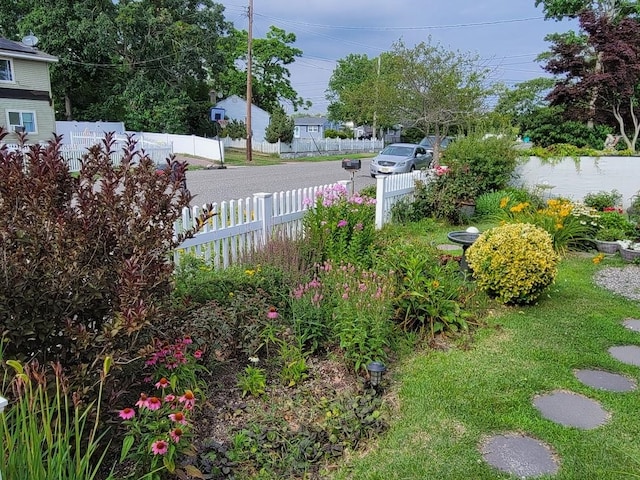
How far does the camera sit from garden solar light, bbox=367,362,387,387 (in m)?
2.97

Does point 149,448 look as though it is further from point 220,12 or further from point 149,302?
point 220,12

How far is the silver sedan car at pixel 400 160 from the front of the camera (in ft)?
56.0

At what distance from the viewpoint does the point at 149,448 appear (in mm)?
2072

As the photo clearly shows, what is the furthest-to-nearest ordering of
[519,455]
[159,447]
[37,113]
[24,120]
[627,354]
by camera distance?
[37,113]
[24,120]
[627,354]
[519,455]
[159,447]

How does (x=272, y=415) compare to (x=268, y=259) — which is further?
(x=268, y=259)

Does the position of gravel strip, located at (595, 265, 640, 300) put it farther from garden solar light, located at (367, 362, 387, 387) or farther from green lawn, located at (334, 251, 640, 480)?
garden solar light, located at (367, 362, 387, 387)

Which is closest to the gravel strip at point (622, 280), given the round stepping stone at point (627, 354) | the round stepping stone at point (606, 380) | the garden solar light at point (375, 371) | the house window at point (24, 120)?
the round stepping stone at point (627, 354)

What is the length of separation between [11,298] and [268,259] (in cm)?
262

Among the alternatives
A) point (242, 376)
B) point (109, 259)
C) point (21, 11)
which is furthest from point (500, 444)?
point (21, 11)

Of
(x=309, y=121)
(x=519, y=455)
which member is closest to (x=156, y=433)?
(x=519, y=455)

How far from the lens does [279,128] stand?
2836 centimetres

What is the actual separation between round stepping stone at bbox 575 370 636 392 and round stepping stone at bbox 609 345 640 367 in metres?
0.29

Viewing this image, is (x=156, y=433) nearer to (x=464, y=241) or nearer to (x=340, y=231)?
(x=340, y=231)

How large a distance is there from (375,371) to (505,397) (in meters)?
0.93
